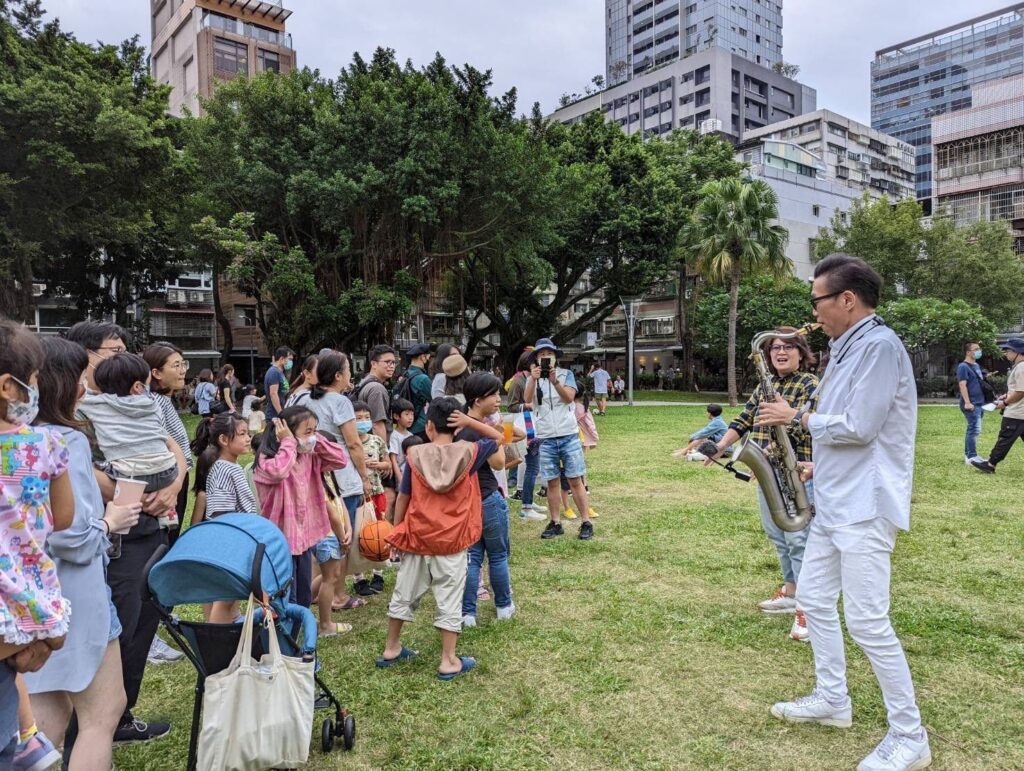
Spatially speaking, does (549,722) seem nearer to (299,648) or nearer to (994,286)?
(299,648)

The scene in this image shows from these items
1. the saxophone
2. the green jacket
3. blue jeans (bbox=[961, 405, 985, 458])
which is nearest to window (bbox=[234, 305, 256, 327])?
the green jacket

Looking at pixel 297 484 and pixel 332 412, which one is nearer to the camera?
pixel 297 484

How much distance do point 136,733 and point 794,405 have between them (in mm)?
4031

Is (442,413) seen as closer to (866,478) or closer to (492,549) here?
(492,549)

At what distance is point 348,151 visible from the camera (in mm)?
18406

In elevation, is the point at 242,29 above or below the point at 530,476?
above

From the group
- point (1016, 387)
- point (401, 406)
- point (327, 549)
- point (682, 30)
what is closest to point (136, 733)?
point (327, 549)

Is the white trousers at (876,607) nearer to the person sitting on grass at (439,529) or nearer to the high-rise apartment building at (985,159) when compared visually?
the person sitting on grass at (439,529)

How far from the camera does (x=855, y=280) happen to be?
2920 mm

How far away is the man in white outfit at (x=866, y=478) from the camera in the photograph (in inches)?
108

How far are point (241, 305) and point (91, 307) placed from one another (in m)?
10.8

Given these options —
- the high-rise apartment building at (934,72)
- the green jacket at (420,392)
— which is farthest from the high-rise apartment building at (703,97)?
the green jacket at (420,392)

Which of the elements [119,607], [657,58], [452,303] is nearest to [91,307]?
[452,303]

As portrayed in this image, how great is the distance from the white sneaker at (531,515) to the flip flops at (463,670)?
3.57 m
